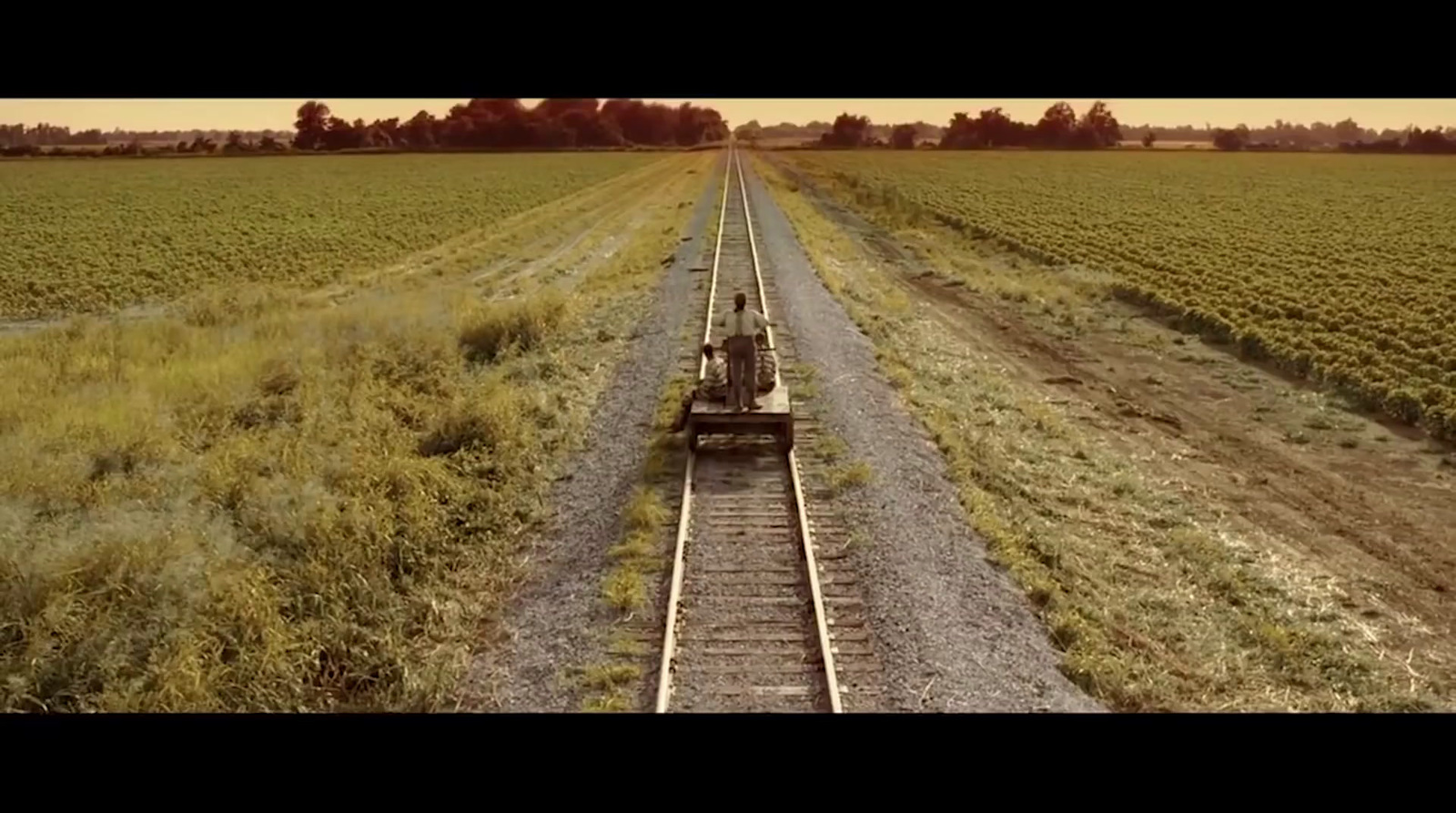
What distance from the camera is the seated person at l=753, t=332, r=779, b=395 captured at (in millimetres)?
12516

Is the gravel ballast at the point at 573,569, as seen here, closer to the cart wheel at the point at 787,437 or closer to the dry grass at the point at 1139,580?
the cart wheel at the point at 787,437

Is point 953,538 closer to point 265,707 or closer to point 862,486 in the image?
point 862,486

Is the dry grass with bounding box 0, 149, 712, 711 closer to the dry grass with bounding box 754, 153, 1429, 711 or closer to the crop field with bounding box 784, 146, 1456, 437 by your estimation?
the dry grass with bounding box 754, 153, 1429, 711

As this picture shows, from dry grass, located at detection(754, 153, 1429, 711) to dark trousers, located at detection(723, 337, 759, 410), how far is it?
266 cm

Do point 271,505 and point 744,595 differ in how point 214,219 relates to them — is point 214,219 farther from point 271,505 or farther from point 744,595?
point 744,595

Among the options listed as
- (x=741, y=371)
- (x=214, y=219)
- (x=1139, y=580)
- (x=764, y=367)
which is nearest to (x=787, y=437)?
(x=741, y=371)

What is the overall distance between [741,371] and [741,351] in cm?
27

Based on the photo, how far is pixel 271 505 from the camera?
34.2 feet

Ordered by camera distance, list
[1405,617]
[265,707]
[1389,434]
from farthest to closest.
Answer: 1. [1389,434]
2. [1405,617]
3. [265,707]

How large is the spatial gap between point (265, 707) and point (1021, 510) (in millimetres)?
7939

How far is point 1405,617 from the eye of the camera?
990 cm

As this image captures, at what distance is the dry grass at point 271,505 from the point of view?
7.99 m
